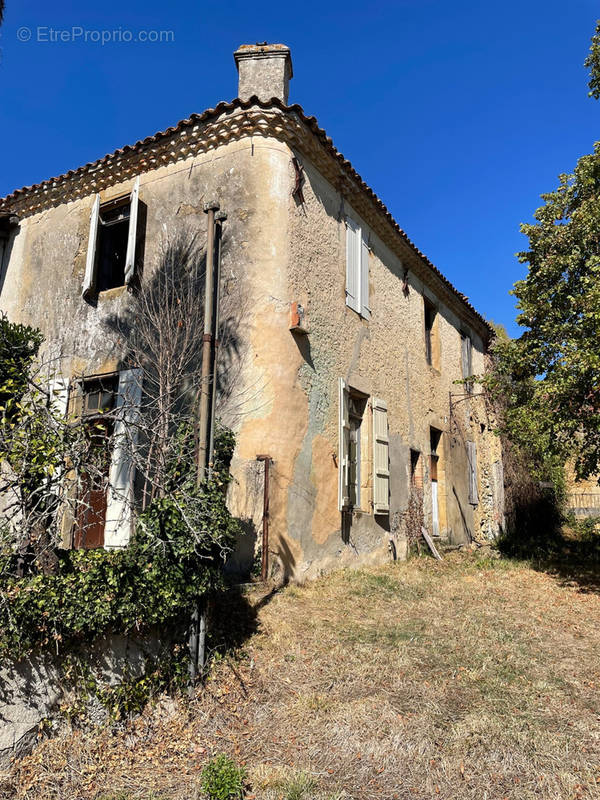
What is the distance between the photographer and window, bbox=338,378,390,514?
841cm

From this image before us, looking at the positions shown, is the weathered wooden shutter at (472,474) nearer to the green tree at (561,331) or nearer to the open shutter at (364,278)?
the green tree at (561,331)

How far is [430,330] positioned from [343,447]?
5484mm

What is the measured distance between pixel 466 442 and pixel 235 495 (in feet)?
26.7

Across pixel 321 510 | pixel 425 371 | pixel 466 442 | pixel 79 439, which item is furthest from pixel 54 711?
pixel 466 442

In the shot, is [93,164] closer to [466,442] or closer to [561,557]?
[466,442]

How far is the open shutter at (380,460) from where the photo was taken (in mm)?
8820

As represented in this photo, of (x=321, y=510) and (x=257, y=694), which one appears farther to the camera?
(x=321, y=510)

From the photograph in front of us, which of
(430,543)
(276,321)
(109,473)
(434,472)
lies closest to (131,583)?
(109,473)

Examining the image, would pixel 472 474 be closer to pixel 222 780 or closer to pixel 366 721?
pixel 366 721

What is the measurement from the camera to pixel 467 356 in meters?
14.3

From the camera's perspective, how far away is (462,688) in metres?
4.53

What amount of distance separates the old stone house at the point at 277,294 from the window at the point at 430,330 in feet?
4.86

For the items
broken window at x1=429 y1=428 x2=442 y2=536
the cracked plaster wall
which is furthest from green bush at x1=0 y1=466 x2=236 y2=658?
broken window at x1=429 y1=428 x2=442 y2=536

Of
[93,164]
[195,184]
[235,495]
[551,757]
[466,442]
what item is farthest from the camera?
[466,442]
